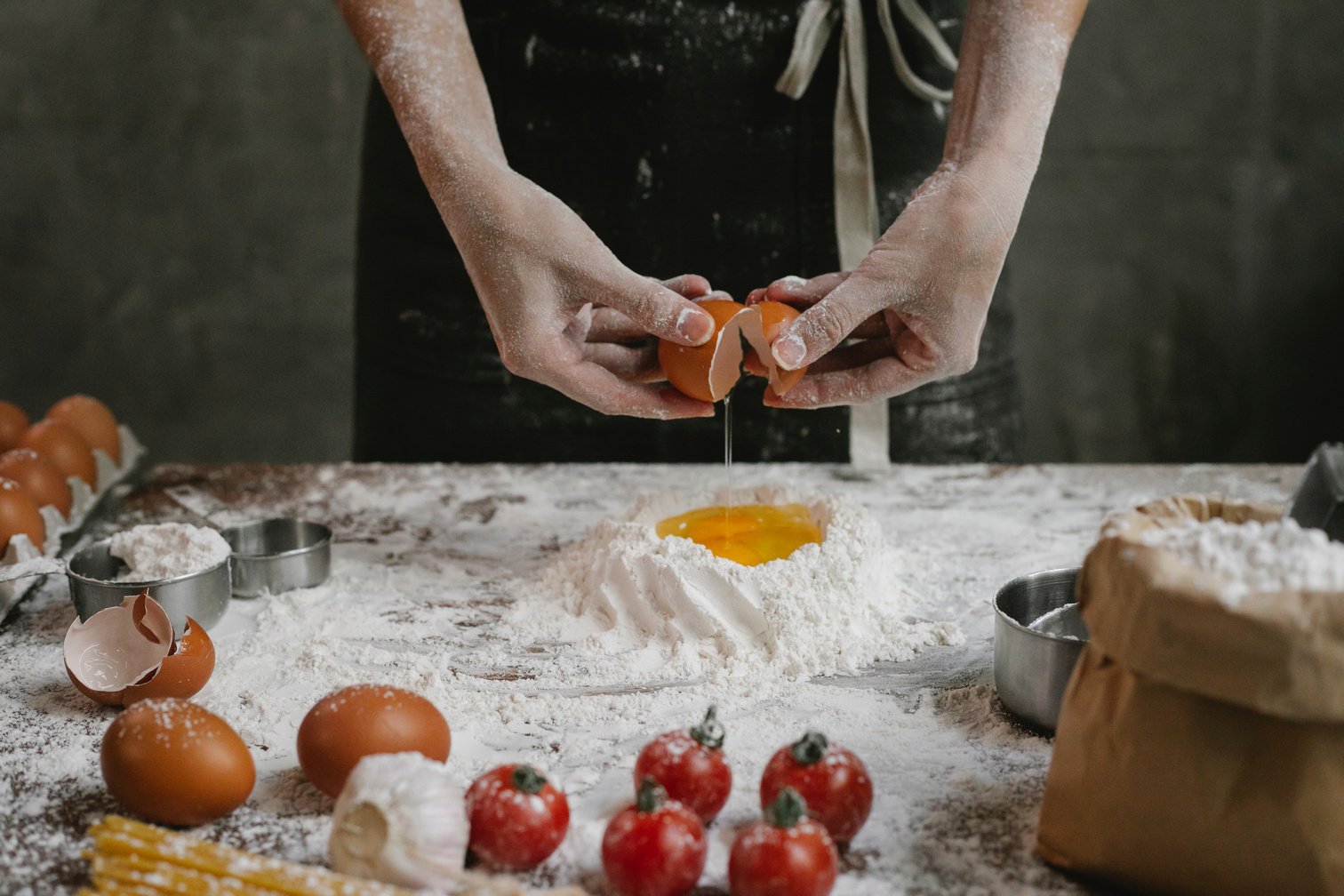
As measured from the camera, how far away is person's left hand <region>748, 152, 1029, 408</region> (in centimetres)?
174

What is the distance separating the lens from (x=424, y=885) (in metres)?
1.10

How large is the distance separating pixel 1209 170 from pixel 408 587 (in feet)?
11.9

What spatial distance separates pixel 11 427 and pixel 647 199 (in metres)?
1.28

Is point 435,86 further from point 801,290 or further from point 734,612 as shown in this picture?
point 734,612

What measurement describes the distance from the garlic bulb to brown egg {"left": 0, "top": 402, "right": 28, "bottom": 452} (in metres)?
1.55

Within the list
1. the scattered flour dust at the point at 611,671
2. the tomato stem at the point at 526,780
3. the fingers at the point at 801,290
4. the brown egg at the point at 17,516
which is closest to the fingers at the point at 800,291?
the fingers at the point at 801,290

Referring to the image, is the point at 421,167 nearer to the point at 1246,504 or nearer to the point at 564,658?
the point at 564,658

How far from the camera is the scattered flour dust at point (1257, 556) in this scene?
1.00 metres

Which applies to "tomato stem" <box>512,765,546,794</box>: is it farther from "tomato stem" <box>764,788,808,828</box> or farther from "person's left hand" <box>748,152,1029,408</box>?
"person's left hand" <box>748,152,1029,408</box>

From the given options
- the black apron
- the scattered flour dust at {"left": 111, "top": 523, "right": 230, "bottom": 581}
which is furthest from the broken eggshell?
the black apron

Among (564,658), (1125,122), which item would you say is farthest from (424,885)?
(1125,122)

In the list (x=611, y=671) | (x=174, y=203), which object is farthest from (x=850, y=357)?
(x=174, y=203)

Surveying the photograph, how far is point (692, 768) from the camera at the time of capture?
1.19 m

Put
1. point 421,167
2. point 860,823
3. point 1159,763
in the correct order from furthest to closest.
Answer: point 421,167 < point 860,823 < point 1159,763
